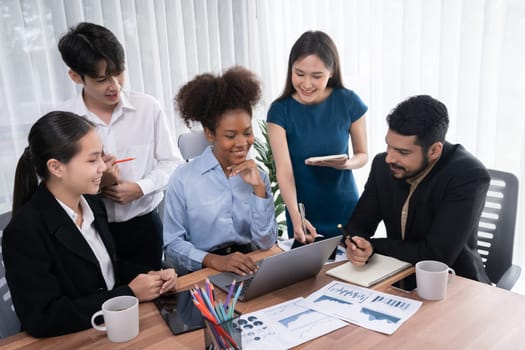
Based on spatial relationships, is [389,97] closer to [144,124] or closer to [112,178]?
[144,124]

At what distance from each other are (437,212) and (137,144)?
4.06 ft

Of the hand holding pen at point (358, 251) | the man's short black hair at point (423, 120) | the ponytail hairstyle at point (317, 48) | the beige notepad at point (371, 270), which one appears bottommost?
the beige notepad at point (371, 270)

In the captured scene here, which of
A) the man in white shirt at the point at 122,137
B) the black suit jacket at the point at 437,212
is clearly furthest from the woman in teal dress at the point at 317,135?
the man in white shirt at the point at 122,137

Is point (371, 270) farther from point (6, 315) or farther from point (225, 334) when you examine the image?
point (6, 315)

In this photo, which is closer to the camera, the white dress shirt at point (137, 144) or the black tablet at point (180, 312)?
the black tablet at point (180, 312)

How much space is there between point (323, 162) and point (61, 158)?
1010 mm

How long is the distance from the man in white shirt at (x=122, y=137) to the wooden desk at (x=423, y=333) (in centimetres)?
71

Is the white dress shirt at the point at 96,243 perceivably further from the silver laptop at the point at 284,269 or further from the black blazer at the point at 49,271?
the silver laptop at the point at 284,269

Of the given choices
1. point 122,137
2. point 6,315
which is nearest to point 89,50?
point 122,137

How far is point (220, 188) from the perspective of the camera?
1647 millimetres

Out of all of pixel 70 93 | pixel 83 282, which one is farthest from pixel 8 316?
pixel 70 93

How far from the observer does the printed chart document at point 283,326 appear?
1046mm

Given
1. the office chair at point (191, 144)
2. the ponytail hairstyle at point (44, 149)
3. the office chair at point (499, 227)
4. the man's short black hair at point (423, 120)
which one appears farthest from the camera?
the office chair at point (191, 144)

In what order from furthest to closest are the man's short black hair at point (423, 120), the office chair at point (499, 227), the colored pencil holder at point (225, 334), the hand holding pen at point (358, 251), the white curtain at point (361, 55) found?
the white curtain at point (361, 55) → the office chair at point (499, 227) → the man's short black hair at point (423, 120) → the hand holding pen at point (358, 251) → the colored pencil holder at point (225, 334)
